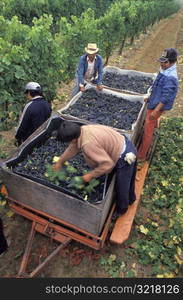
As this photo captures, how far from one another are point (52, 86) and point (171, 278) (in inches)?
210

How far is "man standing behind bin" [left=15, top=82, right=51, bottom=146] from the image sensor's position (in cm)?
→ 430

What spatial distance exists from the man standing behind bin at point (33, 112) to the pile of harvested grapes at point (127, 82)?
264 centimetres

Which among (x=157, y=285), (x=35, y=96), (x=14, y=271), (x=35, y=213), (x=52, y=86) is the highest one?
(x=35, y=96)

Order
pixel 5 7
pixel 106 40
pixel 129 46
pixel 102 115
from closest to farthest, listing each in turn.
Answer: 1. pixel 102 115
2. pixel 5 7
3. pixel 106 40
4. pixel 129 46

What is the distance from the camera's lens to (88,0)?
15.4m

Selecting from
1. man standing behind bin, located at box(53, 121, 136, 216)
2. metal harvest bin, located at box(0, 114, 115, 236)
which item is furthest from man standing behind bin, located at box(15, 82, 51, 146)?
man standing behind bin, located at box(53, 121, 136, 216)

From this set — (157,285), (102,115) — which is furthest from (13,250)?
(102,115)

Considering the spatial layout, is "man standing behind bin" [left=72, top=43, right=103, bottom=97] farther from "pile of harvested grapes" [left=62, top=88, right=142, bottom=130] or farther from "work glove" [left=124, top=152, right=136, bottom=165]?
"work glove" [left=124, top=152, right=136, bottom=165]

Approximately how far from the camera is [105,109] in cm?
521

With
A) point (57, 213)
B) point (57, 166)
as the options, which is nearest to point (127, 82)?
point (57, 166)

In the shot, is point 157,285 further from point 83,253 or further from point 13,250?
point 13,250

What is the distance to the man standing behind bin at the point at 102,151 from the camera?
293 cm

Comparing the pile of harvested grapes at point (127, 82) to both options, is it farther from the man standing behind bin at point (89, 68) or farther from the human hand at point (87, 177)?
the human hand at point (87, 177)

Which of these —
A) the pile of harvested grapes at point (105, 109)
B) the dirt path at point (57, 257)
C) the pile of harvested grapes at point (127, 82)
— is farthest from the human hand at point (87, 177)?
the pile of harvested grapes at point (127, 82)
